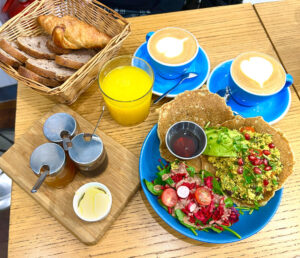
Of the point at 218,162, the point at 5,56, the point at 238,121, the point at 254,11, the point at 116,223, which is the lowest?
the point at 116,223

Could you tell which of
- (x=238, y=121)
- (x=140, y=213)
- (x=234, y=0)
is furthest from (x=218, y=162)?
(x=234, y=0)

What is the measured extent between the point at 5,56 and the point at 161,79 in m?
0.80

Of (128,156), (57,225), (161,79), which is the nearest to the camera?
(57,225)

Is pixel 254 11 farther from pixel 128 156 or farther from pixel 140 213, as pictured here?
pixel 140 213

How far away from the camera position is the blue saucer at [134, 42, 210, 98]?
1.35m

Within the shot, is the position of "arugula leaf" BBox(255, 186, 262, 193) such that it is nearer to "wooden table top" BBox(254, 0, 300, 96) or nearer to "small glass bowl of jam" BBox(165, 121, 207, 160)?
"small glass bowl of jam" BBox(165, 121, 207, 160)

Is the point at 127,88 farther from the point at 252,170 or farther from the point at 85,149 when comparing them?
→ the point at 252,170

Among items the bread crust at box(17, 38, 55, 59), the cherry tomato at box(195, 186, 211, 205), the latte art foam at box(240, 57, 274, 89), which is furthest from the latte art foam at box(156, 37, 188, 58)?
the cherry tomato at box(195, 186, 211, 205)

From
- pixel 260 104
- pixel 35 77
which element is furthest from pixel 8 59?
pixel 260 104

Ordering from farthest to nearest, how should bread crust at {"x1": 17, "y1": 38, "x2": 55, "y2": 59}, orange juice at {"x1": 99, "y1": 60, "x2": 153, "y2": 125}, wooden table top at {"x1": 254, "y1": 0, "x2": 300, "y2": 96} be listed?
wooden table top at {"x1": 254, "y1": 0, "x2": 300, "y2": 96} < bread crust at {"x1": 17, "y1": 38, "x2": 55, "y2": 59} < orange juice at {"x1": 99, "y1": 60, "x2": 153, "y2": 125}

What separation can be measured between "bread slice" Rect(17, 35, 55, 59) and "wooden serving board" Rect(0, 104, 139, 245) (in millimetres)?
335

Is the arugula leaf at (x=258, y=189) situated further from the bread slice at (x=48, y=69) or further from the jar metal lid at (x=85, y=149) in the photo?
the bread slice at (x=48, y=69)

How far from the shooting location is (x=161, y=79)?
139cm

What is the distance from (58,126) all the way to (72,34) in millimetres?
496
